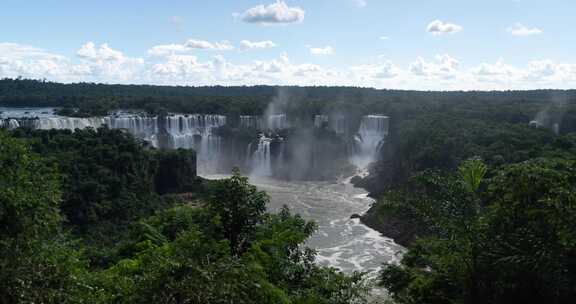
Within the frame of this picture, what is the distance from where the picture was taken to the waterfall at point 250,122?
62.1 meters

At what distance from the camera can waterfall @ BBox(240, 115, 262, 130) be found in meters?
62.1

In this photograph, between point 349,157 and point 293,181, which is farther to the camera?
point 349,157

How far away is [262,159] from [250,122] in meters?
8.07

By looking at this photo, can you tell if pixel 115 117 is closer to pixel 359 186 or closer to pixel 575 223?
pixel 359 186

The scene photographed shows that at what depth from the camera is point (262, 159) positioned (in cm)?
5625

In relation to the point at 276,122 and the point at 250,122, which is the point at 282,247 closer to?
the point at 250,122


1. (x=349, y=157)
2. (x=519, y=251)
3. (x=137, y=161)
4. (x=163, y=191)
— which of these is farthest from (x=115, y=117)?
(x=519, y=251)

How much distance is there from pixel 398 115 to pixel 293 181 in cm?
1592

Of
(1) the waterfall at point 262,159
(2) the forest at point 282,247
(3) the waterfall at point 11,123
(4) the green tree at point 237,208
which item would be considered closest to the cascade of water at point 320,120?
(1) the waterfall at point 262,159

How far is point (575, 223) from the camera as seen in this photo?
865cm

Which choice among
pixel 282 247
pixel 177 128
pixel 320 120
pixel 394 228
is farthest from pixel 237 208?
pixel 320 120

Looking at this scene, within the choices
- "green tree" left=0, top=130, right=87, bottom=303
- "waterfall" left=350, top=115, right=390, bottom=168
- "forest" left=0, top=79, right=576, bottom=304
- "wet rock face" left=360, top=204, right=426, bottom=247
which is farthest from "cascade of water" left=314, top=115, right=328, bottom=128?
"green tree" left=0, top=130, right=87, bottom=303

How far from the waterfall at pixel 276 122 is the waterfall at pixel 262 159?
8198mm

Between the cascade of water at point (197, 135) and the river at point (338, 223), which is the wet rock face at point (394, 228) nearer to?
the river at point (338, 223)
